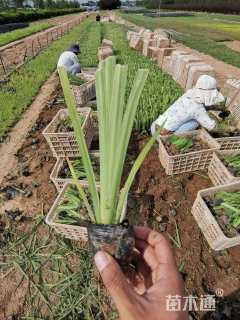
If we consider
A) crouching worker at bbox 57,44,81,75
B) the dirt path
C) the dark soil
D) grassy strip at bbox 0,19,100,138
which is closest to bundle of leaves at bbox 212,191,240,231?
the dark soil

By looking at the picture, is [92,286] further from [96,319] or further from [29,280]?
[29,280]

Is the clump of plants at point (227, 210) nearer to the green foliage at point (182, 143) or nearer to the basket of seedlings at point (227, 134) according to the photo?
the green foliage at point (182, 143)

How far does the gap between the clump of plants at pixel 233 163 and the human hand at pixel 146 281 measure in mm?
1787

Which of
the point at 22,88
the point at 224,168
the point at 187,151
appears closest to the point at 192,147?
the point at 187,151

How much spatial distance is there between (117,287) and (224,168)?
2.13m

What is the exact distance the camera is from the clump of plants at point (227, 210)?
210 cm

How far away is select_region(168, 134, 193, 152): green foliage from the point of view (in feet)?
9.61

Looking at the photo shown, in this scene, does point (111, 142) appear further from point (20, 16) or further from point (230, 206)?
point (20, 16)

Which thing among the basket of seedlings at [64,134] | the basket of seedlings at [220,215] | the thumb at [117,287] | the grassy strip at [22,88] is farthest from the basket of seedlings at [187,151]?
the grassy strip at [22,88]

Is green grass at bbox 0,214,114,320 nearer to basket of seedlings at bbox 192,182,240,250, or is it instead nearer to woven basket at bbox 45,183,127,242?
woven basket at bbox 45,183,127,242

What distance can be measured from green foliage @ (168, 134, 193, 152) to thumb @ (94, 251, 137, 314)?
2.16m

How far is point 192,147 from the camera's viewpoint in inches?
119

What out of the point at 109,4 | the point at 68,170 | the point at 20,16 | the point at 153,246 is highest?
the point at 109,4

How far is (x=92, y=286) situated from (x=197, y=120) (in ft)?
8.63
